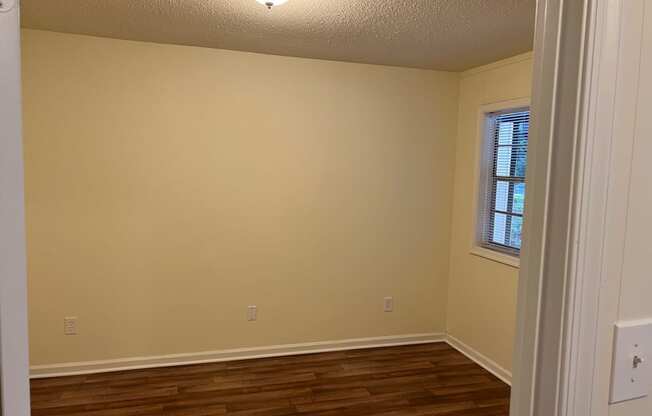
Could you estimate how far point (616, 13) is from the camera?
0.64 m

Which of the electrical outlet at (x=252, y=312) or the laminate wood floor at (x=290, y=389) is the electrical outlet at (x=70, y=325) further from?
the electrical outlet at (x=252, y=312)

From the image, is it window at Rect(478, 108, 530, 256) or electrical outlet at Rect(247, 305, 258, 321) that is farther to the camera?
electrical outlet at Rect(247, 305, 258, 321)

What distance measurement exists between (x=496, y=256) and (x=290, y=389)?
1.83 metres

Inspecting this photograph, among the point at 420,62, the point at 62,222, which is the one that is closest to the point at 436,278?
the point at 420,62

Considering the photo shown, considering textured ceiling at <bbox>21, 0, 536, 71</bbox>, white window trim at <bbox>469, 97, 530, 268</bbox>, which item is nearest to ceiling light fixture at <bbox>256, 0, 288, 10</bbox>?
textured ceiling at <bbox>21, 0, 536, 71</bbox>

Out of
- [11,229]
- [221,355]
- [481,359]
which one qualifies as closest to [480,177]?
[481,359]

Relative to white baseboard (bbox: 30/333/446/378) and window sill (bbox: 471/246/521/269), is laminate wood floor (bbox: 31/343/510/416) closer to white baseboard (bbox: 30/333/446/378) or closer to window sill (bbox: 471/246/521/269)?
white baseboard (bbox: 30/333/446/378)

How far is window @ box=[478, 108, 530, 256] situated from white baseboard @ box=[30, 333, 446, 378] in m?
1.11

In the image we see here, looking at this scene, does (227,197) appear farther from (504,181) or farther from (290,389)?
(504,181)

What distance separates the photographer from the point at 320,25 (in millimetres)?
2793

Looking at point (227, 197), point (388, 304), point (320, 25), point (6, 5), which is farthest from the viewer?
point (388, 304)

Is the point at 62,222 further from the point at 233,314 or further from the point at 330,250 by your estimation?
the point at 330,250

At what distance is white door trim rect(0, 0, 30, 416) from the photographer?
521 millimetres

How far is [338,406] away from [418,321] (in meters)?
1.40
